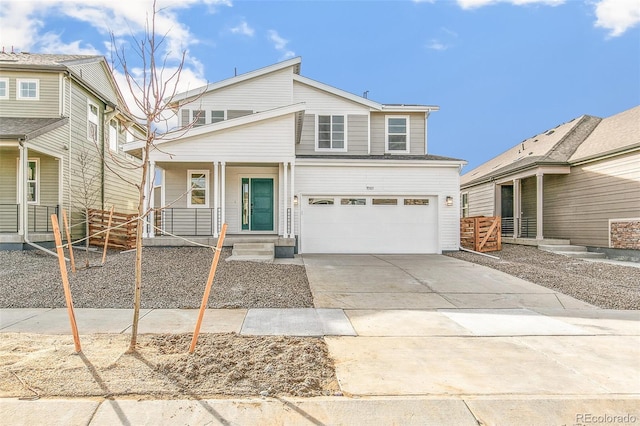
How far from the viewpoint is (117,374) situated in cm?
307

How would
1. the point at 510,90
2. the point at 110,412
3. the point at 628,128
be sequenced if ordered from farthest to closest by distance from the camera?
the point at 510,90 < the point at 628,128 < the point at 110,412

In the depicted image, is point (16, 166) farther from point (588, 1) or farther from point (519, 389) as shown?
point (588, 1)

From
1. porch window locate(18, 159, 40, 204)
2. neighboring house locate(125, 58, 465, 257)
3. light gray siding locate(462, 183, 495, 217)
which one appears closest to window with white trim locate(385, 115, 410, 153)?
neighboring house locate(125, 58, 465, 257)

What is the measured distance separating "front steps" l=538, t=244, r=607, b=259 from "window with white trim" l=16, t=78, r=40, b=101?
754 inches

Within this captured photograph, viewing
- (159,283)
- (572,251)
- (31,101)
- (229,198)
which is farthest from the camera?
(31,101)

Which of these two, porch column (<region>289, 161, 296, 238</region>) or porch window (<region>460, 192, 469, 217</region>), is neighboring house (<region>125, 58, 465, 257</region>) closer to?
porch column (<region>289, 161, 296, 238</region>)

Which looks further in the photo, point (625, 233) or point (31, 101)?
point (31, 101)

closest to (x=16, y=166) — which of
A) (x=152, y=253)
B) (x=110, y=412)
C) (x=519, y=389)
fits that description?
(x=152, y=253)

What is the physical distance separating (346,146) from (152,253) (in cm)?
796

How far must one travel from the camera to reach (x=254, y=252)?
10414mm

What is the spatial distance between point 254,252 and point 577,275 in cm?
823

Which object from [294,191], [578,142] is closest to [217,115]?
[294,191]

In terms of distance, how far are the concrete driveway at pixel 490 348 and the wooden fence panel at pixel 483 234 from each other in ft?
18.9

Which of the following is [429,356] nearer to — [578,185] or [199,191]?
[199,191]
